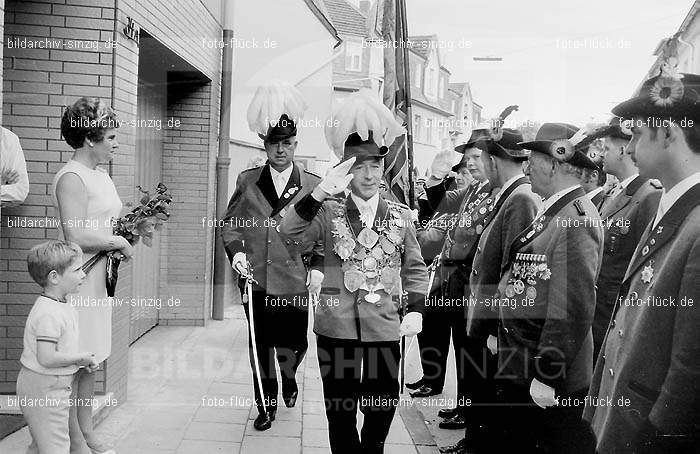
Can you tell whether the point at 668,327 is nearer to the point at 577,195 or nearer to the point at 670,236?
the point at 670,236

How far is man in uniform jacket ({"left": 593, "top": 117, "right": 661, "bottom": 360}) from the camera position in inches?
150

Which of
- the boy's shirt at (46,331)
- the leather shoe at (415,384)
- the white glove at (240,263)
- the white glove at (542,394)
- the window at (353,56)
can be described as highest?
the window at (353,56)

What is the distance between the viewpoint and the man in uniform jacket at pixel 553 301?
3254mm

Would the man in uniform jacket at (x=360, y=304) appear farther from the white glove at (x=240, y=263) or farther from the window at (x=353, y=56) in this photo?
the window at (x=353, y=56)

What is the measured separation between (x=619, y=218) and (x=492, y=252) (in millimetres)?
719

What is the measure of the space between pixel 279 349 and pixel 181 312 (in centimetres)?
290

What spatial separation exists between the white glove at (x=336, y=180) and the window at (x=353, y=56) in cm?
1847

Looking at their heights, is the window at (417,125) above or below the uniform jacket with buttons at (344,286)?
above

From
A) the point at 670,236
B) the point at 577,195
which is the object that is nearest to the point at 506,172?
the point at 577,195

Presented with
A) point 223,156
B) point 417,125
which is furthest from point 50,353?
point 417,125

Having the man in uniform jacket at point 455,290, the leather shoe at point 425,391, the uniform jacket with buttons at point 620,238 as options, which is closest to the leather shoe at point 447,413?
the man in uniform jacket at point 455,290

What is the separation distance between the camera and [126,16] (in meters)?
4.56

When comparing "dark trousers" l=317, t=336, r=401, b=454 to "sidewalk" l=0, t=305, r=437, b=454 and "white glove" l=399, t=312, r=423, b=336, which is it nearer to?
"white glove" l=399, t=312, r=423, b=336

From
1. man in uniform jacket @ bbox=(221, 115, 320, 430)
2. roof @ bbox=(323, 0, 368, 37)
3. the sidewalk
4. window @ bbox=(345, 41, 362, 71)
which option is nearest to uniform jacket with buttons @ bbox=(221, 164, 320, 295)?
man in uniform jacket @ bbox=(221, 115, 320, 430)
